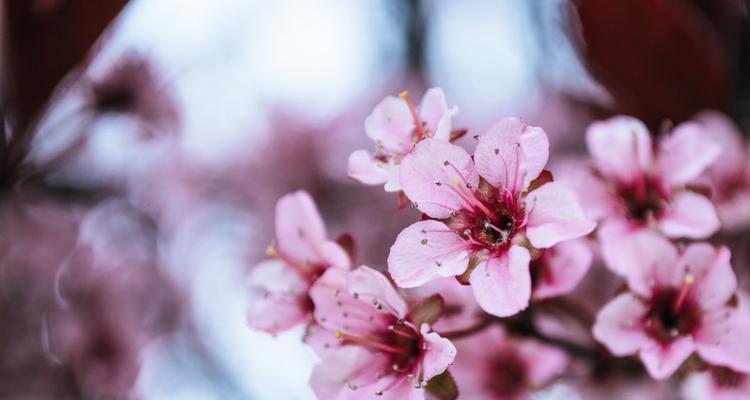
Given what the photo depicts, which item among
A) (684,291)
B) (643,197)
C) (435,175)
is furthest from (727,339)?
(435,175)

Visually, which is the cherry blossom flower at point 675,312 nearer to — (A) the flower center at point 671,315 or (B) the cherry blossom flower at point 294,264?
(A) the flower center at point 671,315

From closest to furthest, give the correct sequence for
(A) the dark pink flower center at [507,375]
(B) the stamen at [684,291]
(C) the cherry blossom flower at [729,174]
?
(B) the stamen at [684,291]
(A) the dark pink flower center at [507,375]
(C) the cherry blossom flower at [729,174]

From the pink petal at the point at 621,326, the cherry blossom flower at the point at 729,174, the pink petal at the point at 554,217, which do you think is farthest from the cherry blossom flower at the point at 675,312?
the cherry blossom flower at the point at 729,174

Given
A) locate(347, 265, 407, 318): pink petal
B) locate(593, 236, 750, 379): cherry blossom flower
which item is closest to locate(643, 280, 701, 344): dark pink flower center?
locate(593, 236, 750, 379): cherry blossom flower

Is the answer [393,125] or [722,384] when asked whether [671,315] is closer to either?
[722,384]

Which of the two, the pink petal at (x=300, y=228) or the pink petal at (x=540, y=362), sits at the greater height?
the pink petal at (x=300, y=228)

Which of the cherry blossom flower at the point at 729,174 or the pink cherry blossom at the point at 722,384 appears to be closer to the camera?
the pink cherry blossom at the point at 722,384

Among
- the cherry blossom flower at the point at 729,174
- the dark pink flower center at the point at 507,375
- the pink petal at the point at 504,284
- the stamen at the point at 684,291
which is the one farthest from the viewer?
the cherry blossom flower at the point at 729,174
